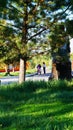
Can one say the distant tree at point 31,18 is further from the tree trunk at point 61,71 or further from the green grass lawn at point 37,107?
the tree trunk at point 61,71

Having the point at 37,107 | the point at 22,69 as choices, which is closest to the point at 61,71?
the point at 22,69

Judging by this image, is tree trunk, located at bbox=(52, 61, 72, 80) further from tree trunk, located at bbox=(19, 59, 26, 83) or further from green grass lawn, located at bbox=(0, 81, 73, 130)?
tree trunk, located at bbox=(19, 59, 26, 83)

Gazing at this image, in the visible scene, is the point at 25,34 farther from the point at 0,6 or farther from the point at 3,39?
the point at 0,6

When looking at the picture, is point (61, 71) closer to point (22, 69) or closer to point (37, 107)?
point (22, 69)

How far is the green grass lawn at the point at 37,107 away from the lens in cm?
798

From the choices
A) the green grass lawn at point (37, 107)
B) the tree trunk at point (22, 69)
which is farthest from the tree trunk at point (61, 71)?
the tree trunk at point (22, 69)

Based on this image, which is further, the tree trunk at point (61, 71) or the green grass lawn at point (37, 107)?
the tree trunk at point (61, 71)

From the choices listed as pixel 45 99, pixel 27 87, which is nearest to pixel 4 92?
pixel 27 87

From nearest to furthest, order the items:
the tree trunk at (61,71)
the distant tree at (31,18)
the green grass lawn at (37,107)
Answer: the green grass lawn at (37,107) < the distant tree at (31,18) < the tree trunk at (61,71)

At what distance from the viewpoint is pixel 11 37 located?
1617 centimetres

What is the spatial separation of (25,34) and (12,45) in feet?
2.20

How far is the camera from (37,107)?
1089 cm

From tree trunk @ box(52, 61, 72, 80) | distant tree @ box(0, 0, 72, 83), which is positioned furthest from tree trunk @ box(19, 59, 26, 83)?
tree trunk @ box(52, 61, 72, 80)

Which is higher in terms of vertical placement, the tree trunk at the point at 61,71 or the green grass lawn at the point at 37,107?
the tree trunk at the point at 61,71
